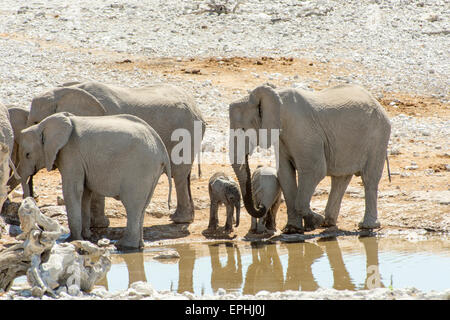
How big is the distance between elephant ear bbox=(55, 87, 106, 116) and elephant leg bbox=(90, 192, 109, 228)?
1.14 m

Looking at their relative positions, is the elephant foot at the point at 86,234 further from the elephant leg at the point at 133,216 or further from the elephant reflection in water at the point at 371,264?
the elephant reflection in water at the point at 371,264

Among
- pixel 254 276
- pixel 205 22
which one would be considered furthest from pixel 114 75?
pixel 254 276

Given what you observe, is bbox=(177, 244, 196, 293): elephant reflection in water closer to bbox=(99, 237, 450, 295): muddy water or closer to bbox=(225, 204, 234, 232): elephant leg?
bbox=(99, 237, 450, 295): muddy water

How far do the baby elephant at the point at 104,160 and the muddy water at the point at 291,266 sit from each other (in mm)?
680

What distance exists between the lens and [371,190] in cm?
1356

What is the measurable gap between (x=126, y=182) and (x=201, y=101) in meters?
8.75

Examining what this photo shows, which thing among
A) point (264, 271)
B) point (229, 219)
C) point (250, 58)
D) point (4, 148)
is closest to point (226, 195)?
point (229, 219)

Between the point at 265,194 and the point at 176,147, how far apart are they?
174 centimetres

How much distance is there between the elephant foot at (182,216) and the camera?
13.9 metres

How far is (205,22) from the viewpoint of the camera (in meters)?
27.7

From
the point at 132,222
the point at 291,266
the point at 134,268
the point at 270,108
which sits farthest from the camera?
the point at 270,108

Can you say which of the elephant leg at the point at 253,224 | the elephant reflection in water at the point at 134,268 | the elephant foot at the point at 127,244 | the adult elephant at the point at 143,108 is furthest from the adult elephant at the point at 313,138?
the elephant reflection in water at the point at 134,268

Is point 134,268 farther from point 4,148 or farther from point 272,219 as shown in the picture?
point 272,219

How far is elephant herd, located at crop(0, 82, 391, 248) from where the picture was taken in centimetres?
1212
